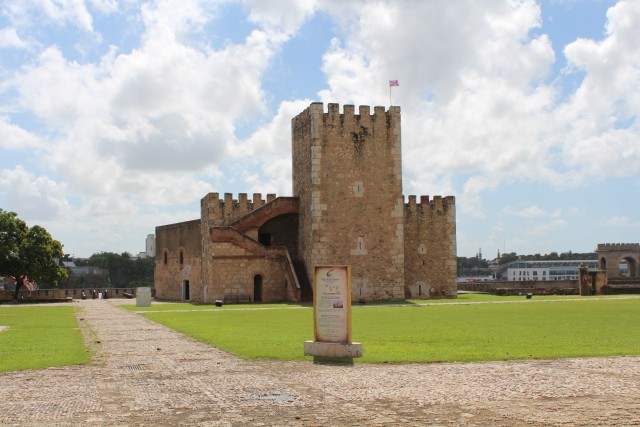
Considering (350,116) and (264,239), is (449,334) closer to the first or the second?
(350,116)

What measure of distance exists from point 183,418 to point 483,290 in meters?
50.2

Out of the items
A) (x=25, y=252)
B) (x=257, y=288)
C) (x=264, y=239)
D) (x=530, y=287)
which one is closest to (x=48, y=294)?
(x=25, y=252)

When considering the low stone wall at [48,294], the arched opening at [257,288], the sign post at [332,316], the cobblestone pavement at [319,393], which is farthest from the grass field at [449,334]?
the low stone wall at [48,294]

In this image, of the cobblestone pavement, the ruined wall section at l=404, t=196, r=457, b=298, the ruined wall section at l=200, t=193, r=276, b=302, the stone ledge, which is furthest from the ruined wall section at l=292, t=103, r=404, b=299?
the cobblestone pavement

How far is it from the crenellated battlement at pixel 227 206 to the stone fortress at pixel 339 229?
1073 mm

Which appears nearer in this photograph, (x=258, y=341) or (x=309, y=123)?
(x=258, y=341)

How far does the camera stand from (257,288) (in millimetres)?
43281

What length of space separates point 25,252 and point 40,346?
104ft

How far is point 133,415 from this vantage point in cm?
859

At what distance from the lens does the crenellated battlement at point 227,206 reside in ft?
153

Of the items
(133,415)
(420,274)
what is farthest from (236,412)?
(420,274)

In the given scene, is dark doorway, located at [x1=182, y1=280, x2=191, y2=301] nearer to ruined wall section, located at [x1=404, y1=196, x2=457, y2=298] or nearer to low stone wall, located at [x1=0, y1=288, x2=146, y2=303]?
low stone wall, located at [x1=0, y1=288, x2=146, y2=303]

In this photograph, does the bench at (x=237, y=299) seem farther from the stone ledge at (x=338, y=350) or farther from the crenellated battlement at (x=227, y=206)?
the stone ledge at (x=338, y=350)

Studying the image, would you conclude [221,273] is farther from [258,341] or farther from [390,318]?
[258,341]
